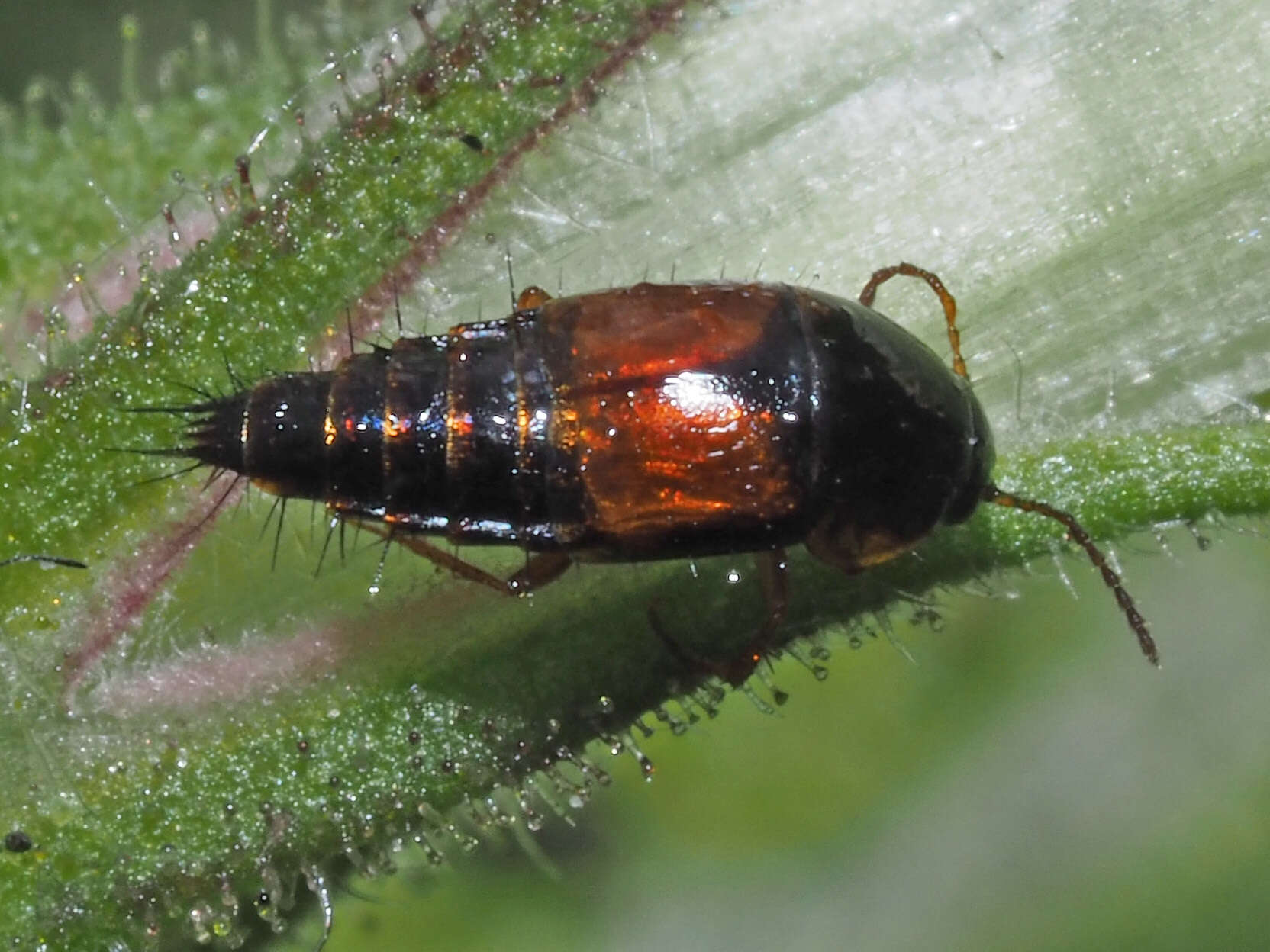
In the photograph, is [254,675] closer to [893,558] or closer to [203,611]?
[203,611]

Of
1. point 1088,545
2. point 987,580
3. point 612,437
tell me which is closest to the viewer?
point 612,437

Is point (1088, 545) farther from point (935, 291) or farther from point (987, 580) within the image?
point (935, 291)

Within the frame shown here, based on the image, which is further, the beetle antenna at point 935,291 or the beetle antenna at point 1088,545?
the beetle antenna at point 935,291

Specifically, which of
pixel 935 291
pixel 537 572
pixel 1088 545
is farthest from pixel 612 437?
pixel 1088 545

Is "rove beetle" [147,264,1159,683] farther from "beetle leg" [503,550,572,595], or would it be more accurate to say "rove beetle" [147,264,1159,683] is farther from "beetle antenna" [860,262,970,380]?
"beetle antenna" [860,262,970,380]

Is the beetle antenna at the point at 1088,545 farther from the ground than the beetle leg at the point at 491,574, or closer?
closer

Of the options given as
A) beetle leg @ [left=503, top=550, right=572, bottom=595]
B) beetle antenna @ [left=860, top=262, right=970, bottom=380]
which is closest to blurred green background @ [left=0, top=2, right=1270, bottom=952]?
beetle antenna @ [left=860, top=262, right=970, bottom=380]

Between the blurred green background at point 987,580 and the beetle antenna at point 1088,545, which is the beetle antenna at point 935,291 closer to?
the blurred green background at point 987,580

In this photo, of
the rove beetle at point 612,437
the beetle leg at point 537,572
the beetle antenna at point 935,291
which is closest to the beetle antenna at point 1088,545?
the rove beetle at point 612,437
